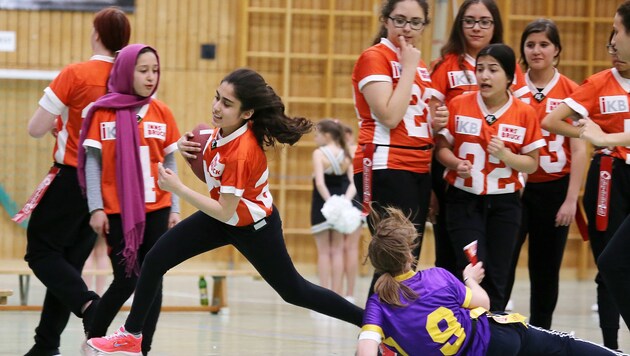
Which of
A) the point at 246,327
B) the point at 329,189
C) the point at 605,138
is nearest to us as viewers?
the point at 605,138

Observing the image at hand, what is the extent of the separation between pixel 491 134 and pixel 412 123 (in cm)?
38

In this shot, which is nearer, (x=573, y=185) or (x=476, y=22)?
(x=476, y=22)

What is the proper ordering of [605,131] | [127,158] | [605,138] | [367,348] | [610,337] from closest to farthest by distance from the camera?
[367,348] < [605,138] < [127,158] < [605,131] < [610,337]

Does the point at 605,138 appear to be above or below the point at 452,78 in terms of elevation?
below

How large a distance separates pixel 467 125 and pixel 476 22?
51 centimetres

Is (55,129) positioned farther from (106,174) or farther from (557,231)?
(557,231)

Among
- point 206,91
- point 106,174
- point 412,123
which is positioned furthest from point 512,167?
point 206,91

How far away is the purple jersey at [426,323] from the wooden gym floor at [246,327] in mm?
1698

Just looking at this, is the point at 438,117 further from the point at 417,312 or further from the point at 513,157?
the point at 417,312

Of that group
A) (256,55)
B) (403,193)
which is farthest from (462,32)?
(256,55)

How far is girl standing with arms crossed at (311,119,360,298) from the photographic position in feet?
26.5

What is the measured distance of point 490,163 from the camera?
460 centimetres

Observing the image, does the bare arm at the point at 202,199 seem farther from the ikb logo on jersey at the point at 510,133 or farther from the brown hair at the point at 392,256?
the ikb logo on jersey at the point at 510,133

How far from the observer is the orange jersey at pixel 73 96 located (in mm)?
4535
